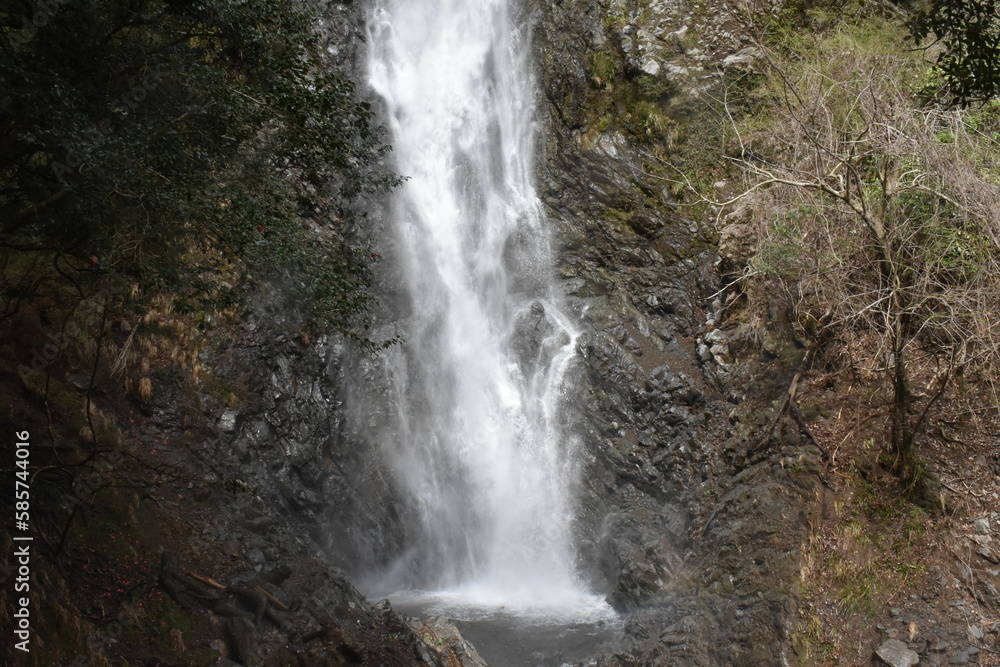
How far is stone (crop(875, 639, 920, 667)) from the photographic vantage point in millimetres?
7520

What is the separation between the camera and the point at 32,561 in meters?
6.13

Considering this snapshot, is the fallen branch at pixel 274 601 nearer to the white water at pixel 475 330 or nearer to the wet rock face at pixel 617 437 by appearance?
the wet rock face at pixel 617 437

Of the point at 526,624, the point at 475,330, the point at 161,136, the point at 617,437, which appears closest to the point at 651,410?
the point at 617,437

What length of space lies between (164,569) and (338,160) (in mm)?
4819

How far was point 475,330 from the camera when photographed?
45.6 feet

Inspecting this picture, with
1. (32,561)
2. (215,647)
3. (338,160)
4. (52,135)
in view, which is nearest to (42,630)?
(32,561)

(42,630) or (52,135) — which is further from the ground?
(52,135)

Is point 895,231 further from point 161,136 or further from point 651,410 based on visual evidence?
point 161,136

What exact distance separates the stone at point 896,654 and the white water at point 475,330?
4102 mm

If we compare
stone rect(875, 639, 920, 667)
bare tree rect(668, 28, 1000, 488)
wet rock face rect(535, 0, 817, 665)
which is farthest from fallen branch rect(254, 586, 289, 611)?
stone rect(875, 639, 920, 667)

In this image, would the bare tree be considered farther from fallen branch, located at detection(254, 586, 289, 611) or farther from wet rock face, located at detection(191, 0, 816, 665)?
fallen branch, located at detection(254, 586, 289, 611)

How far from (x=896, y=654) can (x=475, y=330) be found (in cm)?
877

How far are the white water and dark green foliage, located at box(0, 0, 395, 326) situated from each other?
5.85 metres

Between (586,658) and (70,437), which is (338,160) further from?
(586,658)
